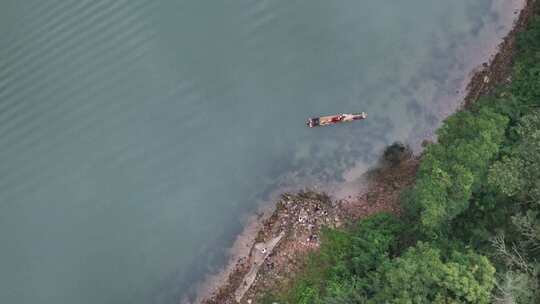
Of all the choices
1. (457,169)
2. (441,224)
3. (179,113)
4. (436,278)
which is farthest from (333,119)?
(436,278)

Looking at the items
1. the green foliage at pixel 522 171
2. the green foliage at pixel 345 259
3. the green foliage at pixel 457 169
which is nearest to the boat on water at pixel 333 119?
the green foliage at pixel 345 259

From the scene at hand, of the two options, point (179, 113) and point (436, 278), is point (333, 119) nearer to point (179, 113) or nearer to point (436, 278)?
point (179, 113)

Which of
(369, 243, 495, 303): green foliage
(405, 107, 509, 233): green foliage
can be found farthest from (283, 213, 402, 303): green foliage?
(405, 107, 509, 233): green foliage

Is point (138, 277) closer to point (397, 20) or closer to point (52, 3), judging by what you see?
point (52, 3)

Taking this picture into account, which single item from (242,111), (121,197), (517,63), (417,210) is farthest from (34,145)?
(517,63)

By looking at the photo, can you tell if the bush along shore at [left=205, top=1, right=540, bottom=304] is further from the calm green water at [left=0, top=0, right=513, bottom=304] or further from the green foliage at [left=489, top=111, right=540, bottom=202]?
the calm green water at [left=0, top=0, right=513, bottom=304]

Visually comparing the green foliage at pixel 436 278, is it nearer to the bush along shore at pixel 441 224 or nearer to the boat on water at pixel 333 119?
the bush along shore at pixel 441 224
